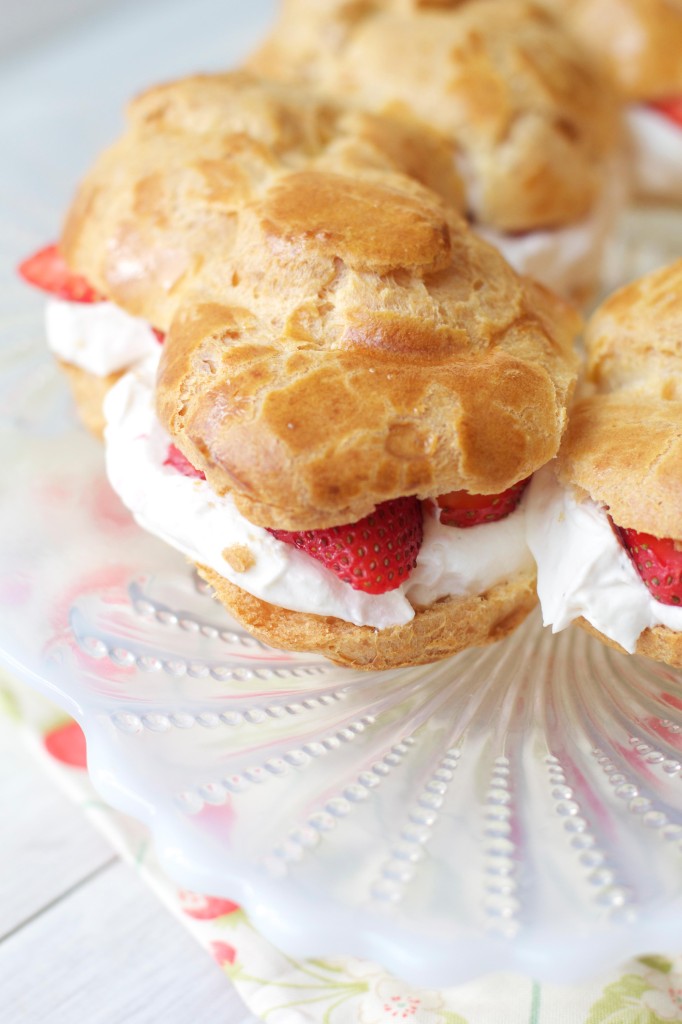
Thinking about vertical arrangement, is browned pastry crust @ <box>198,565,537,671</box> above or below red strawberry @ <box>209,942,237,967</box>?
above

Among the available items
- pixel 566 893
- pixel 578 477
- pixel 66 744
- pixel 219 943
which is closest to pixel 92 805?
pixel 66 744

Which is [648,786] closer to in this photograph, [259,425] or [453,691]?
[453,691]

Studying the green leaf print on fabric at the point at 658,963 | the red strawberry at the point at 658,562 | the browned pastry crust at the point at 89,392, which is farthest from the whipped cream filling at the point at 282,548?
the green leaf print on fabric at the point at 658,963

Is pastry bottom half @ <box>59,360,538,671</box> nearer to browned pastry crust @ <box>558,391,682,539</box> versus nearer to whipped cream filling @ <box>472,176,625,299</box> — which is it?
browned pastry crust @ <box>558,391,682,539</box>

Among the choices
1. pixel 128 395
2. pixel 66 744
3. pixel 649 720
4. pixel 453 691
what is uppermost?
pixel 128 395

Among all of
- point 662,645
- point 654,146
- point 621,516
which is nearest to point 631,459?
point 621,516

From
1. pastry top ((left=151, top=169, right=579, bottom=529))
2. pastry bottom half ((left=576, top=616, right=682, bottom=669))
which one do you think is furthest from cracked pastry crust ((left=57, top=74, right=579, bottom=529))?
pastry bottom half ((left=576, top=616, right=682, bottom=669))

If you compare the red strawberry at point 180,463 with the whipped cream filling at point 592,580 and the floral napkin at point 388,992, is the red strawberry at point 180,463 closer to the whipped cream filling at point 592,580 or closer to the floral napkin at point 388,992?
the whipped cream filling at point 592,580
